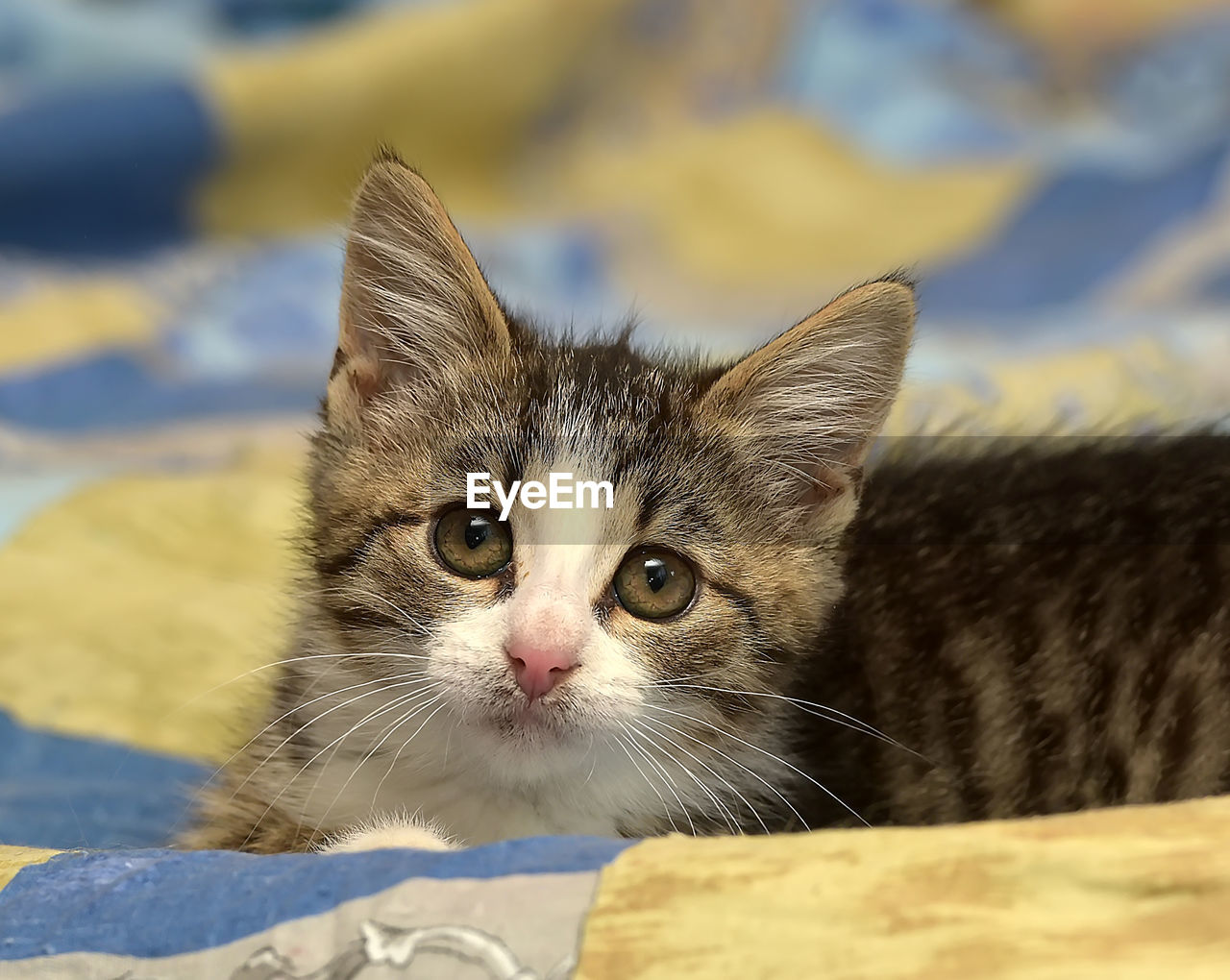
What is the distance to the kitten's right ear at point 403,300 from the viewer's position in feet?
3.62

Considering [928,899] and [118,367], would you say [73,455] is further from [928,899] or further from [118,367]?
[928,899]

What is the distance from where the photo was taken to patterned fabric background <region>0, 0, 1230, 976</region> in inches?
92.4

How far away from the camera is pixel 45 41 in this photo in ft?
9.78

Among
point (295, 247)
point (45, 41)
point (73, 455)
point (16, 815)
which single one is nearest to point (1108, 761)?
point (16, 815)

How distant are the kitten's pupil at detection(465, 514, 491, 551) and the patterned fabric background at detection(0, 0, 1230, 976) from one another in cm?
99

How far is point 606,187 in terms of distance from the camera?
322 cm

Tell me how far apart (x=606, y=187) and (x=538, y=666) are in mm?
2479

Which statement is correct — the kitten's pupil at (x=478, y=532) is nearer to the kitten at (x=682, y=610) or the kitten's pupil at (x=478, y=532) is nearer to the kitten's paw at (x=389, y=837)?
the kitten at (x=682, y=610)

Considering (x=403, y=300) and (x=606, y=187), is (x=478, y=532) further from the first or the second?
(x=606, y=187)

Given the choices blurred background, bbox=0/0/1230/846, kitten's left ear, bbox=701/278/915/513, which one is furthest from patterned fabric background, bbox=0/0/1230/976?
kitten's left ear, bbox=701/278/915/513

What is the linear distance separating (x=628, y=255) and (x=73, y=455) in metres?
1.42

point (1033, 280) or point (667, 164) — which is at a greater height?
point (667, 164)

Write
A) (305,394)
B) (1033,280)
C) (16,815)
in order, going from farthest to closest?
(1033,280)
(305,394)
(16,815)

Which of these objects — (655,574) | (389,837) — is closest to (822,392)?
(655,574)
